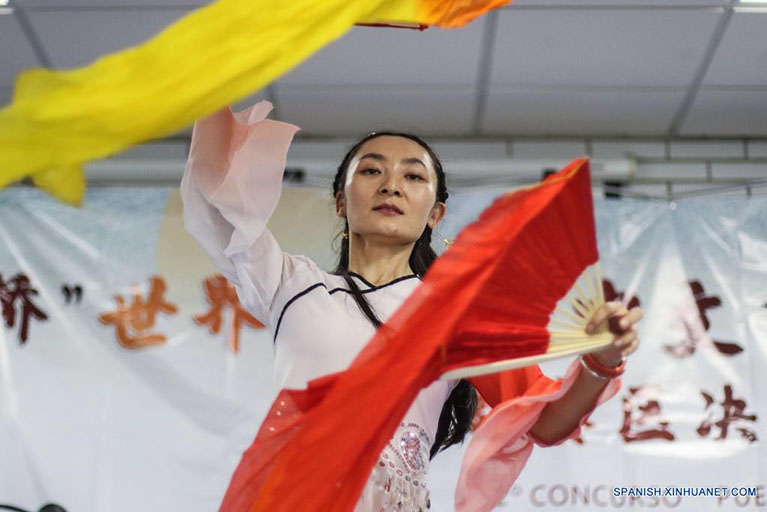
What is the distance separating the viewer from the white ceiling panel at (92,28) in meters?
3.06

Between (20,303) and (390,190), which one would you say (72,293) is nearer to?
(20,303)

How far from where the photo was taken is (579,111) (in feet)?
11.7

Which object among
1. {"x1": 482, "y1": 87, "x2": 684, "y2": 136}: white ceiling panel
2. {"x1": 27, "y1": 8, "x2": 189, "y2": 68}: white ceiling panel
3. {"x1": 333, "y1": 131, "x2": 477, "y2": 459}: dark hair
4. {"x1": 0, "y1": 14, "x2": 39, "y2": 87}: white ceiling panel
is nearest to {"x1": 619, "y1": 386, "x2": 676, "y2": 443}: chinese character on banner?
{"x1": 482, "y1": 87, "x2": 684, "y2": 136}: white ceiling panel

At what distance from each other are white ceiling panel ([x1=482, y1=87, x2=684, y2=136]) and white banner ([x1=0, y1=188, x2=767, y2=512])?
1.12ft

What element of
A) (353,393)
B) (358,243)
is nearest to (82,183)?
(353,393)

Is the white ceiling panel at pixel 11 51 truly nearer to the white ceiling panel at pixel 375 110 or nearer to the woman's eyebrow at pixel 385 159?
the white ceiling panel at pixel 375 110

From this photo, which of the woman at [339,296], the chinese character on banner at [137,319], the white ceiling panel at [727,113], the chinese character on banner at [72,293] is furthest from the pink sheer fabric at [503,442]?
the white ceiling panel at [727,113]

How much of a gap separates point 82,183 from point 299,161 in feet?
7.88

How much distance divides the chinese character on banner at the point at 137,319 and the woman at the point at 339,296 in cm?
155

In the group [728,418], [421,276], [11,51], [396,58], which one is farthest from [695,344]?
[11,51]

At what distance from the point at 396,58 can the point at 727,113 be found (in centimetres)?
114

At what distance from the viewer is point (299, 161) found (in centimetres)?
358

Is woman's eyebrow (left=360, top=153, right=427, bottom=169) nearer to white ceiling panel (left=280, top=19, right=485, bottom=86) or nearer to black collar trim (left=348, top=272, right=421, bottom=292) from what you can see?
black collar trim (left=348, top=272, right=421, bottom=292)

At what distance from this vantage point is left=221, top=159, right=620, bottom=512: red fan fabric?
1294 millimetres
